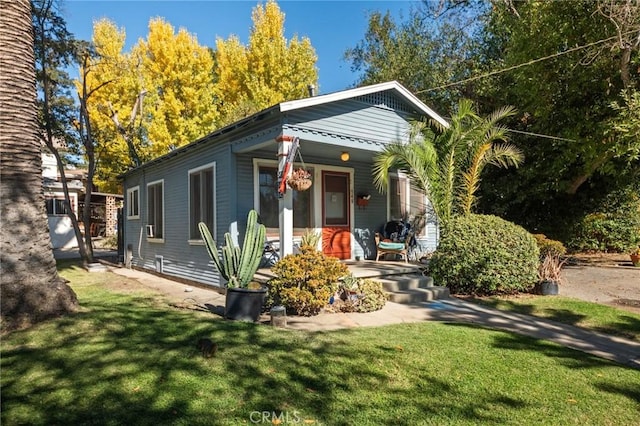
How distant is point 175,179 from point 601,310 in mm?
9305

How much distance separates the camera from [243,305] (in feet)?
18.1

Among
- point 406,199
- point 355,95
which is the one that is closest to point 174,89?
point 406,199

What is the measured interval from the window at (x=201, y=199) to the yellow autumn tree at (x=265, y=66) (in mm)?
10399

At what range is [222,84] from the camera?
20.8 metres

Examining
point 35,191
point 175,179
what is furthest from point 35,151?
point 175,179

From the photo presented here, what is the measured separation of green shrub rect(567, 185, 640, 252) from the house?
6.22 meters

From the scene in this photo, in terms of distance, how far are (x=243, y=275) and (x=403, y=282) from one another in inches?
123

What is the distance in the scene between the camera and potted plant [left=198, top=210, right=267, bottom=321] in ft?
18.1

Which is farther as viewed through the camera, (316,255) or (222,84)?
(222,84)

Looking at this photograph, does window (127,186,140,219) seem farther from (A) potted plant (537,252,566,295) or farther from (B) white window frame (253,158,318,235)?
(A) potted plant (537,252,566,295)

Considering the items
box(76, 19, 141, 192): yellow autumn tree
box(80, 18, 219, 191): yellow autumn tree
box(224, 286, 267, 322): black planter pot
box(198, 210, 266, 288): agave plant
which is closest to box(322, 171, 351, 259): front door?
box(198, 210, 266, 288): agave plant

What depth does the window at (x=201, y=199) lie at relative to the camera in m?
8.42

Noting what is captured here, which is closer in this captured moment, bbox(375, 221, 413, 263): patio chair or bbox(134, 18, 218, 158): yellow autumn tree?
bbox(375, 221, 413, 263): patio chair

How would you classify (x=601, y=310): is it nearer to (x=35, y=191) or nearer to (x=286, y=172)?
(x=286, y=172)
